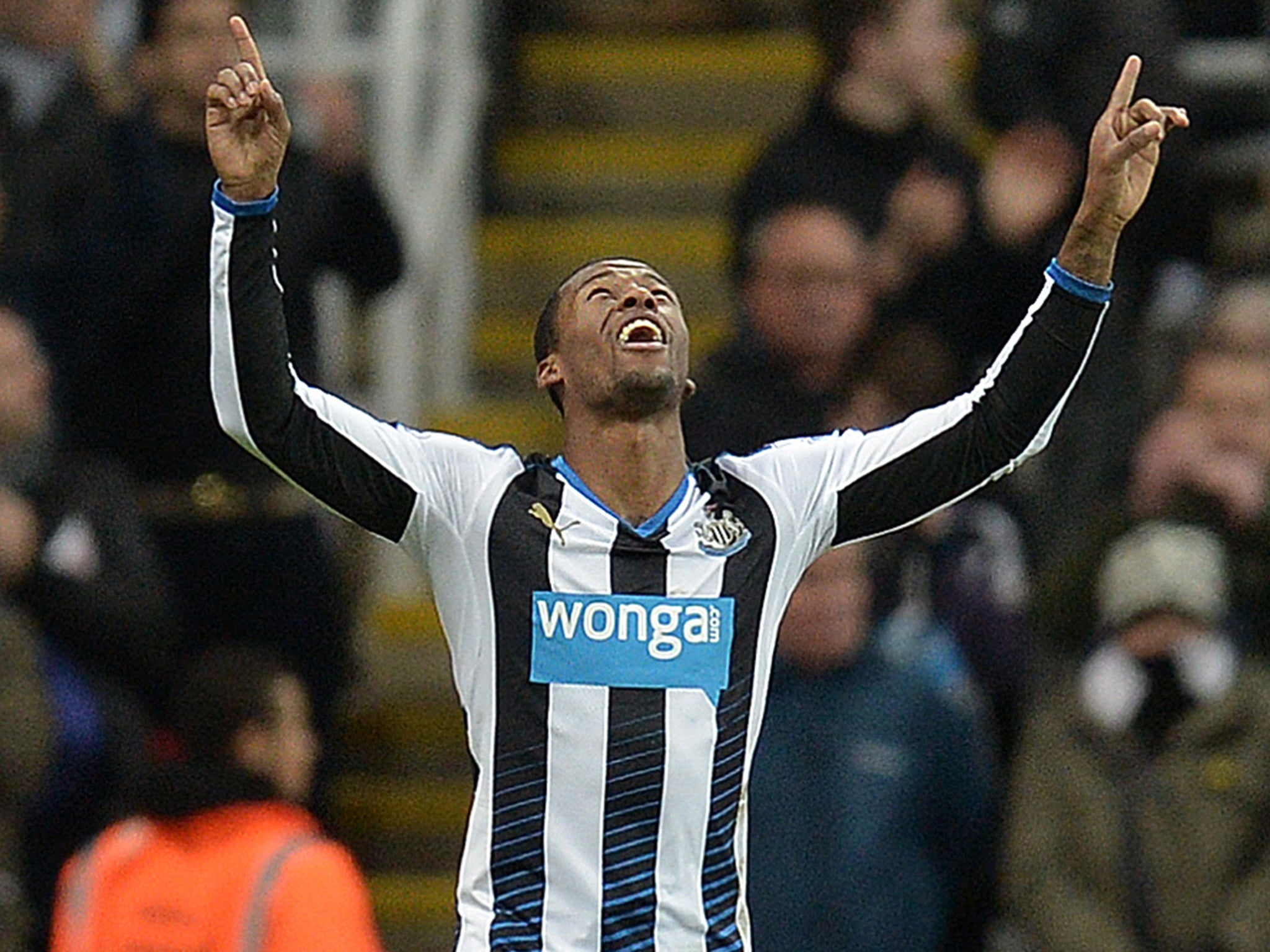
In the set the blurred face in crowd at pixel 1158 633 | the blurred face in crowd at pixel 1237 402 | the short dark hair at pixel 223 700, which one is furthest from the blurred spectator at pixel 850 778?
the short dark hair at pixel 223 700

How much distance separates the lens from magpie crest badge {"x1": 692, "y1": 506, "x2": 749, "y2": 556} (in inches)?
197

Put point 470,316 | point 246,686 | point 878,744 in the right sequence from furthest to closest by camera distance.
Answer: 1. point 470,316
2. point 878,744
3. point 246,686

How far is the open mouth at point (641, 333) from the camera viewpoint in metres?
4.95

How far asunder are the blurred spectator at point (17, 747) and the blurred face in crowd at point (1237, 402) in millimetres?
2940

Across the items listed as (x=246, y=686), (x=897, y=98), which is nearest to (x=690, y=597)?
(x=246, y=686)

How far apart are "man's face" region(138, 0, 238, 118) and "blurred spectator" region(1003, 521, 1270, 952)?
108 inches

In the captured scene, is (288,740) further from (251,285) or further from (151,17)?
(151,17)

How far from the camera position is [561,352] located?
508 centimetres

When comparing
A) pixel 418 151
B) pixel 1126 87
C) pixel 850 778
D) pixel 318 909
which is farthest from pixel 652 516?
pixel 418 151

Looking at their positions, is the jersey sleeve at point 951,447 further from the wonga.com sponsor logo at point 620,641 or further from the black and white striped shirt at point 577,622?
the wonga.com sponsor logo at point 620,641

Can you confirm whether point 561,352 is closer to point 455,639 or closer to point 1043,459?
point 455,639

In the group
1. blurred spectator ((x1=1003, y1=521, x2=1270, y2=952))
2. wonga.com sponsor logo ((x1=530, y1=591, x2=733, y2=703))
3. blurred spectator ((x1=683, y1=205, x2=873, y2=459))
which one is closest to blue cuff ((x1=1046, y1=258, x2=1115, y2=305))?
wonga.com sponsor logo ((x1=530, y1=591, x2=733, y2=703))

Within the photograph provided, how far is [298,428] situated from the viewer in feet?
16.0

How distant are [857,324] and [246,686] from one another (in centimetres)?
216
